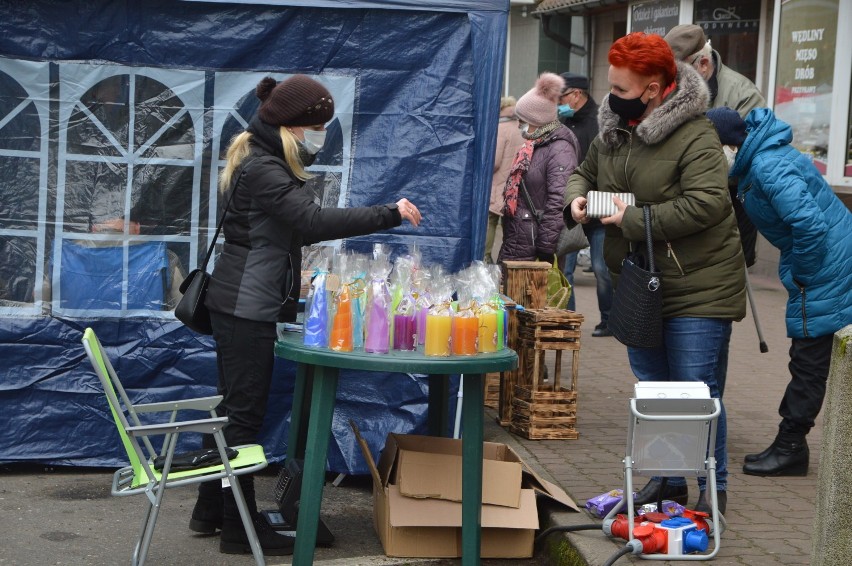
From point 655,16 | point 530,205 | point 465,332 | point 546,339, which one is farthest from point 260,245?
point 655,16

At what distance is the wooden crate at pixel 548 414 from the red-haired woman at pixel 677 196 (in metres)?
1.45

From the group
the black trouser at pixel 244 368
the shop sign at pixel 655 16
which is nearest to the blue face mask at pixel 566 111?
the black trouser at pixel 244 368

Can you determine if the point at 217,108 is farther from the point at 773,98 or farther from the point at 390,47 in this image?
the point at 773,98

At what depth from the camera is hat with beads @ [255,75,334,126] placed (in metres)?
4.51

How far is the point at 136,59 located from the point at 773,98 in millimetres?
9167

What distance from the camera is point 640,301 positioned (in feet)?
15.2

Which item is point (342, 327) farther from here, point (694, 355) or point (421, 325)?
point (694, 355)

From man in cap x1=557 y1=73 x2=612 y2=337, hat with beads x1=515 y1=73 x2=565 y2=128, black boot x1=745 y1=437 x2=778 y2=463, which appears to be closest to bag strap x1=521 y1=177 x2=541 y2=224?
hat with beads x1=515 y1=73 x2=565 y2=128

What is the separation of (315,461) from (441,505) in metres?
0.64

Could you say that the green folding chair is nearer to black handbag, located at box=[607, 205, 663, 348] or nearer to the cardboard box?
the cardboard box

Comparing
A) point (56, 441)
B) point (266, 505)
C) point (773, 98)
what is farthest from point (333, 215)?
point (773, 98)

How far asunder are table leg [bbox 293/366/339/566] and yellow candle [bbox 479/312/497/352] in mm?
533

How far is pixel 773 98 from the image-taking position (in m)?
13.0

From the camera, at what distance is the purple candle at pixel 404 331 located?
14.1 feet
